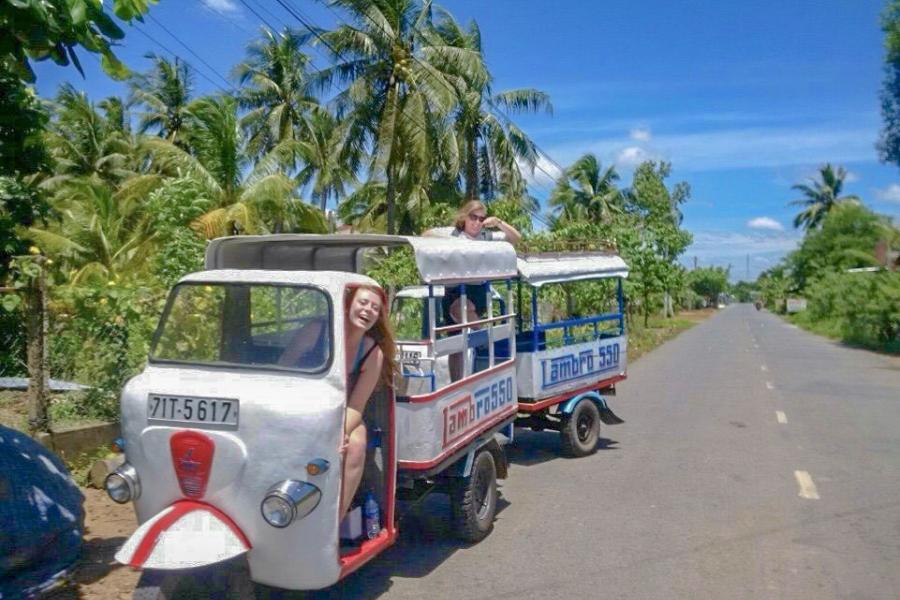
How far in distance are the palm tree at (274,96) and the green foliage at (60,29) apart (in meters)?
27.4

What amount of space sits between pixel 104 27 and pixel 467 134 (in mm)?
23280

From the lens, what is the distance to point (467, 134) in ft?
88.8

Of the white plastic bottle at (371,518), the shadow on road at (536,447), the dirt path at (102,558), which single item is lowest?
the shadow on road at (536,447)

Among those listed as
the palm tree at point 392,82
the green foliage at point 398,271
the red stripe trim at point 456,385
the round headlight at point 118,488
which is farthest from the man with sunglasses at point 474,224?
the palm tree at point 392,82

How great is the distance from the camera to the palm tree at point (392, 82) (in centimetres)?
2120

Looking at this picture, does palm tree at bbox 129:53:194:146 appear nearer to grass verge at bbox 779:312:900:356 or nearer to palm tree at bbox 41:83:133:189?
palm tree at bbox 41:83:133:189

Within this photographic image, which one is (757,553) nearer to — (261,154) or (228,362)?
(228,362)

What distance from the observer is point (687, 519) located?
7.35 metres

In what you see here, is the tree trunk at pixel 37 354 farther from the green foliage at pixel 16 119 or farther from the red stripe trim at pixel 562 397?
the red stripe trim at pixel 562 397

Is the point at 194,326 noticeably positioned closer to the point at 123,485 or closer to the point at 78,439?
the point at 123,485

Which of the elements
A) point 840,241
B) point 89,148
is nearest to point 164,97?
point 89,148

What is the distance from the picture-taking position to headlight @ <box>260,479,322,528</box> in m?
4.28

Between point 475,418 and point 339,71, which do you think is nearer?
point 475,418

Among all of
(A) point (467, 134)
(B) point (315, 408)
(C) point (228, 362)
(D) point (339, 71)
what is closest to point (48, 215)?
(C) point (228, 362)
